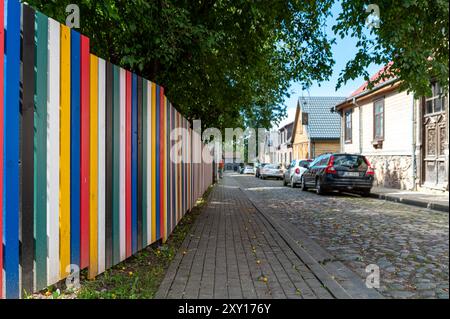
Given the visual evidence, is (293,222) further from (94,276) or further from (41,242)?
(41,242)

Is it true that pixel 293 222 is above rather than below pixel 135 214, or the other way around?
below

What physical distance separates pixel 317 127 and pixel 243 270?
115 feet

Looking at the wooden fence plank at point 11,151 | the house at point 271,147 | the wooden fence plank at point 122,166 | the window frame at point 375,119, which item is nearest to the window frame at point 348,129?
the window frame at point 375,119

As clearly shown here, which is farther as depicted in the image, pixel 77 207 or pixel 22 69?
pixel 77 207

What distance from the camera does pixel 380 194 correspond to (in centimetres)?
1585

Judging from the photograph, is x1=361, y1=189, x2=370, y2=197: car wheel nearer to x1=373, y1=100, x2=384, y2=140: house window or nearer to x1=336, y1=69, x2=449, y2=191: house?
x1=336, y1=69, x2=449, y2=191: house

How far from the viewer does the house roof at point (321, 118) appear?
38.1 metres

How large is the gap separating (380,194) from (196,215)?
8.42 m

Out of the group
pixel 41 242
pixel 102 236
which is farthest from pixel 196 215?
pixel 41 242

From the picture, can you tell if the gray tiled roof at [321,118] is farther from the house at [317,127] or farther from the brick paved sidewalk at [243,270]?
the brick paved sidewalk at [243,270]

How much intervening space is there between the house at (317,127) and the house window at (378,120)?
1244cm

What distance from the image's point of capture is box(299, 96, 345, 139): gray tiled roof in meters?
38.1

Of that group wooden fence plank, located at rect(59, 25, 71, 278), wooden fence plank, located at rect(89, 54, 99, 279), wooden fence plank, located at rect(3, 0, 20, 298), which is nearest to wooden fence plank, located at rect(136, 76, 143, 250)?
wooden fence plank, located at rect(89, 54, 99, 279)

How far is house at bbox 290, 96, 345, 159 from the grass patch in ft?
103
